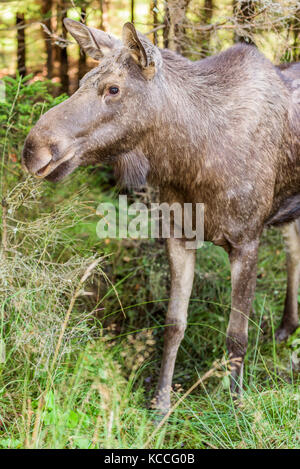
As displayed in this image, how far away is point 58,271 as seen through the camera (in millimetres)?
4223

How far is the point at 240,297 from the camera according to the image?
14.2 feet

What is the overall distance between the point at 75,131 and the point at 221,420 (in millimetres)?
2078

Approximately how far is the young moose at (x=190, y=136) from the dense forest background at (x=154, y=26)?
68cm

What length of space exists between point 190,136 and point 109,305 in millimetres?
1903

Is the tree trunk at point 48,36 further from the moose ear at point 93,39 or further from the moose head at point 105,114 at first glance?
the moose head at point 105,114

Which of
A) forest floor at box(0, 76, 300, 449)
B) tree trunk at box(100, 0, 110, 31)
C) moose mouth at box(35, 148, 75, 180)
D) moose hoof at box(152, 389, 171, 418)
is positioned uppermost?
tree trunk at box(100, 0, 110, 31)

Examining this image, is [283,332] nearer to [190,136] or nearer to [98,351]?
[98,351]

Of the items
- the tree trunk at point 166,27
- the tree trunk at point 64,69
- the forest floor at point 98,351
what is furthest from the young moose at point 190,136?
the tree trunk at point 64,69

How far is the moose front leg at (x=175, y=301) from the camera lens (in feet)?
15.1

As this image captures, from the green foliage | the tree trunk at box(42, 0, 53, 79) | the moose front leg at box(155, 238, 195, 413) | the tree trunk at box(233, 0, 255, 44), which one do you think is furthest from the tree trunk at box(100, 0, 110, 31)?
the moose front leg at box(155, 238, 195, 413)

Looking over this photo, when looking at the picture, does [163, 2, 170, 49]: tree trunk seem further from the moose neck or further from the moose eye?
the moose eye

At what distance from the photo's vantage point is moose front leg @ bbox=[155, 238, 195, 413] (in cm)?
462

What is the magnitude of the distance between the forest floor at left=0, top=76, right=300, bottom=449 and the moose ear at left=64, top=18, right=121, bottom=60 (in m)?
1.03
